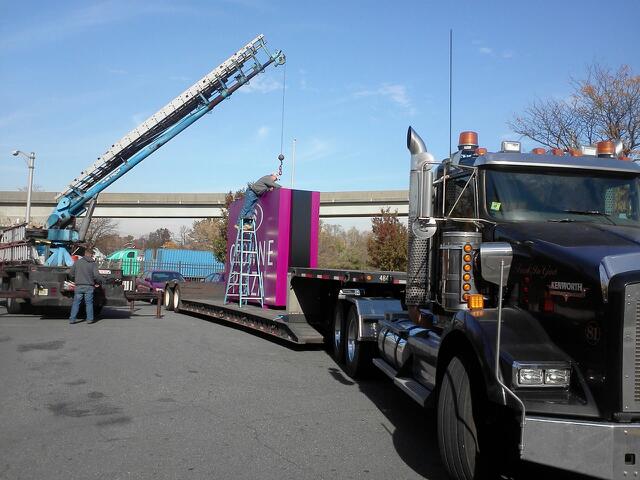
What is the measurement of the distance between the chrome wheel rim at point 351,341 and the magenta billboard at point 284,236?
3595 millimetres

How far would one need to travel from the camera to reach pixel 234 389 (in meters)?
7.93

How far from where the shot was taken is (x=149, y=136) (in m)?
20.5

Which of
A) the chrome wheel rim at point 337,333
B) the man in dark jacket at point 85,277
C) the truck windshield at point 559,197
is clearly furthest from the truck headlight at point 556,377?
the man in dark jacket at point 85,277

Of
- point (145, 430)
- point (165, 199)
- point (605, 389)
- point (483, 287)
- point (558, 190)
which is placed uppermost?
point (165, 199)

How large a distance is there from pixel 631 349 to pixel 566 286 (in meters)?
0.64

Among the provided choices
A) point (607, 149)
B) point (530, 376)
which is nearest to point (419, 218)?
point (530, 376)

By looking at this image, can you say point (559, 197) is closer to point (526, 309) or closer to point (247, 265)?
point (526, 309)

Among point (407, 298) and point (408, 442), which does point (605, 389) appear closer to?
point (408, 442)

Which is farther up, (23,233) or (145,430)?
(23,233)

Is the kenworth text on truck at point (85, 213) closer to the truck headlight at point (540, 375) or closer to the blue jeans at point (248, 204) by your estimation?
the blue jeans at point (248, 204)

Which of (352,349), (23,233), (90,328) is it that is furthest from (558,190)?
(23,233)

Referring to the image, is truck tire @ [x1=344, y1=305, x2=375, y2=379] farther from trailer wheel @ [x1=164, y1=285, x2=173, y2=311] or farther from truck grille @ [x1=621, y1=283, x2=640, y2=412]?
trailer wheel @ [x1=164, y1=285, x2=173, y2=311]

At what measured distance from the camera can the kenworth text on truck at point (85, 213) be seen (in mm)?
15203

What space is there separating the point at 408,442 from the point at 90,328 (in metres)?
10.1
